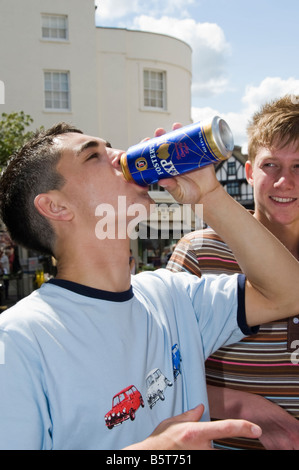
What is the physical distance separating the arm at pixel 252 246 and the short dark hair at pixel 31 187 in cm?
40

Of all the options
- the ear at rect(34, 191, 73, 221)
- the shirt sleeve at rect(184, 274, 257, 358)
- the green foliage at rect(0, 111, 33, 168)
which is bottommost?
the shirt sleeve at rect(184, 274, 257, 358)

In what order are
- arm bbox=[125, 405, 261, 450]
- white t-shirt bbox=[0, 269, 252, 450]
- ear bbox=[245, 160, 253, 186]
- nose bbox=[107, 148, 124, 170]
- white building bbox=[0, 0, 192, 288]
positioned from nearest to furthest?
arm bbox=[125, 405, 261, 450] < white t-shirt bbox=[0, 269, 252, 450] < nose bbox=[107, 148, 124, 170] < ear bbox=[245, 160, 253, 186] < white building bbox=[0, 0, 192, 288]

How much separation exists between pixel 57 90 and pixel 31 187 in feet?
42.4

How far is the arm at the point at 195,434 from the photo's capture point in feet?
2.78

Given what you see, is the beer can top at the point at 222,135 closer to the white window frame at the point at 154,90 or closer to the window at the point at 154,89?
the white window frame at the point at 154,90

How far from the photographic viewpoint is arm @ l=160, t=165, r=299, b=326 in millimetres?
1388

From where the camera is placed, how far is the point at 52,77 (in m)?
13.4

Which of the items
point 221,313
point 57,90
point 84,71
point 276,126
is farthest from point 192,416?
point 84,71

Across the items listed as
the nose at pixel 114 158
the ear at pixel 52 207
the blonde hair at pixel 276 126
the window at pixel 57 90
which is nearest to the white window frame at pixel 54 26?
the window at pixel 57 90

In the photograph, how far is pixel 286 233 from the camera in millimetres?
1895

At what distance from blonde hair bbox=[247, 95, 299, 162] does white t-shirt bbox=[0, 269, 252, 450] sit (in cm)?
74

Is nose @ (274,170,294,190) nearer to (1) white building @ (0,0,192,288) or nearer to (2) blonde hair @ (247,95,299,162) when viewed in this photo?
(2) blonde hair @ (247,95,299,162)

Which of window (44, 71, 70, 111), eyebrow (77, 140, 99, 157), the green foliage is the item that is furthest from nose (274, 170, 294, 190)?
window (44, 71, 70, 111)
